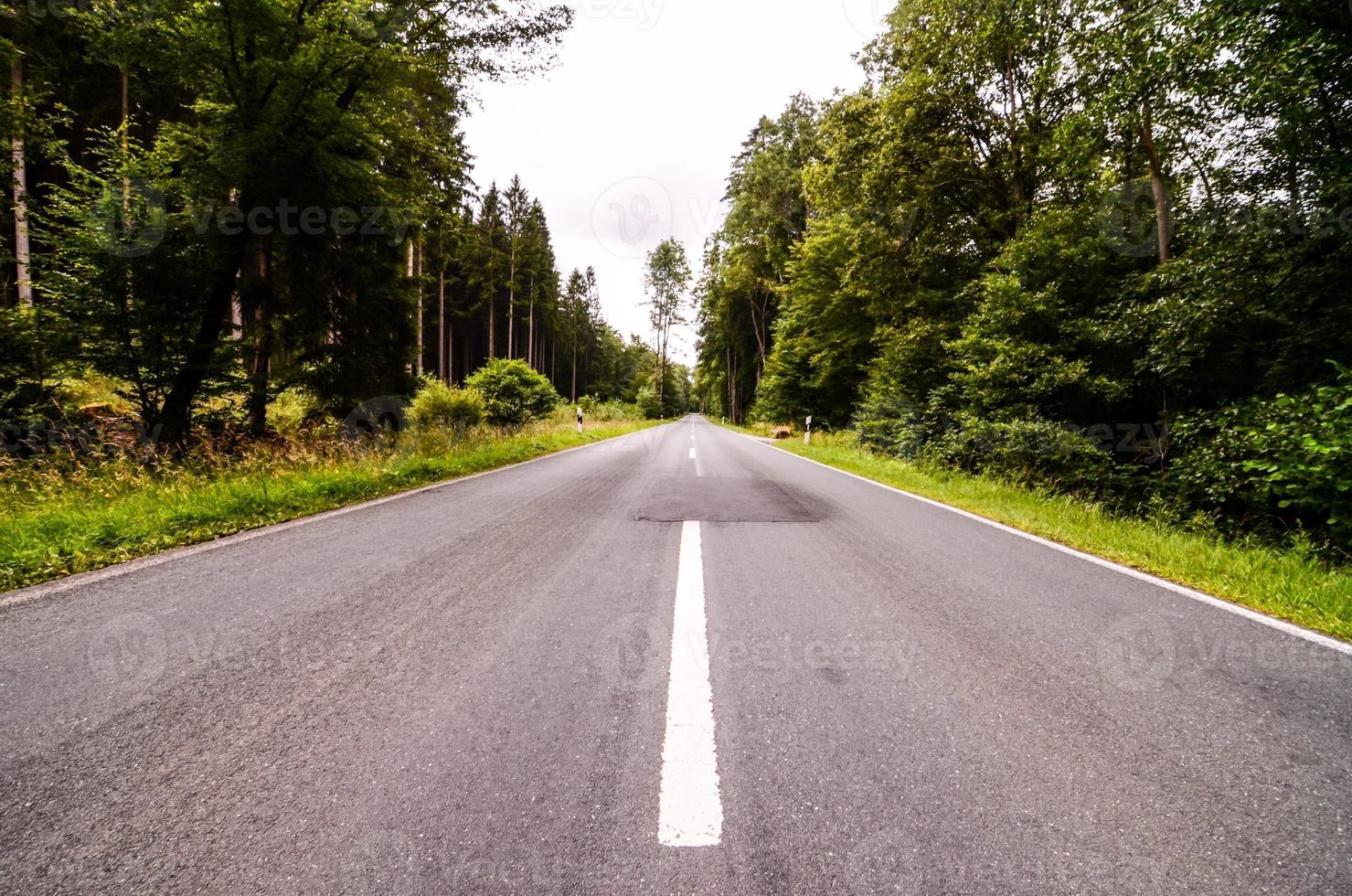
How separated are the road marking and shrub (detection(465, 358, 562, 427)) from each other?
577 inches

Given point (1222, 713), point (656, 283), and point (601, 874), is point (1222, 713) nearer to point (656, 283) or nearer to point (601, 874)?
point (601, 874)

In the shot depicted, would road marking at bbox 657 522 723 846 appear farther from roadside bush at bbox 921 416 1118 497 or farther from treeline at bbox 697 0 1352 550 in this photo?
roadside bush at bbox 921 416 1118 497

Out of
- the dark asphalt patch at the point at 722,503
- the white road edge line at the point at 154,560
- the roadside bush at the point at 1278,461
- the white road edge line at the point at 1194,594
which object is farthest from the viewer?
the dark asphalt patch at the point at 722,503

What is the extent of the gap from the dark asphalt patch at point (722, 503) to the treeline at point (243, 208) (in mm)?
6804

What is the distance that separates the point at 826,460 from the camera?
12117 millimetres

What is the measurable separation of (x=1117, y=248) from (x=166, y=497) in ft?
48.3

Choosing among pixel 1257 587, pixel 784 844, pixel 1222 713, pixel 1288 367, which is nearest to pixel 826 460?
pixel 1288 367

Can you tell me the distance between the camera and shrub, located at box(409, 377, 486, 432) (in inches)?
475

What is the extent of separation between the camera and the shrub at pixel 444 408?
1206 cm

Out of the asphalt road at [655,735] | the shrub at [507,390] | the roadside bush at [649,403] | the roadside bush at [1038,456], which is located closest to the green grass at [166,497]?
the asphalt road at [655,735]

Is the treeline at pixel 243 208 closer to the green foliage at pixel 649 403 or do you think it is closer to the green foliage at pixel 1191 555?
the green foliage at pixel 1191 555

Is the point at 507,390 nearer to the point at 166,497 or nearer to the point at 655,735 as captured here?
the point at 166,497

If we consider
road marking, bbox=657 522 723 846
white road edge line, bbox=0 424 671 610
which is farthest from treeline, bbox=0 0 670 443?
road marking, bbox=657 522 723 846

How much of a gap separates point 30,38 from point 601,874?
2198 centimetres
